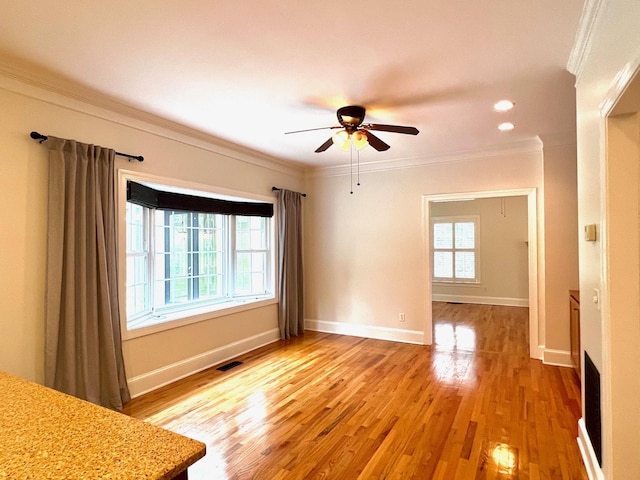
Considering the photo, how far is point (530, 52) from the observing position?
2307 mm

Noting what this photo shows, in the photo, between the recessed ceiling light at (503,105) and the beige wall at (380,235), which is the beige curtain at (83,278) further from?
the recessed ceiling light at (503,105)

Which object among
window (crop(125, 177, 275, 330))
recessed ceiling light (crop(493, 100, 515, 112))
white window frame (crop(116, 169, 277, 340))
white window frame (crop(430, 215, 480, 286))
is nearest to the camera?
recessed ceiling light (crop(493, 100, 515, 112))

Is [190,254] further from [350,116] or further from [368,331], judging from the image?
[368,331]

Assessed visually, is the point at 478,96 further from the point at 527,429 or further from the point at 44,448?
the point at 44,448

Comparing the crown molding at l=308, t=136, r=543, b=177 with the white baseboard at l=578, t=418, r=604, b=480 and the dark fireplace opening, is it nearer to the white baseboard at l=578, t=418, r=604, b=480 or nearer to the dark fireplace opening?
the dark fireplace opening

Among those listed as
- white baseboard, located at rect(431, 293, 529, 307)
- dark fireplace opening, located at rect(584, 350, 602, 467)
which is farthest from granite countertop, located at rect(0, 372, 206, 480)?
white baseboard, located at rect(431, 293, 529, 307)

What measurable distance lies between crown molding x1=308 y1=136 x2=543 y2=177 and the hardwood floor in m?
2.57

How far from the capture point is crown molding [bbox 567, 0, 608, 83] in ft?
5.89

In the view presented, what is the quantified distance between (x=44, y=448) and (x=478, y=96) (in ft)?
11.3

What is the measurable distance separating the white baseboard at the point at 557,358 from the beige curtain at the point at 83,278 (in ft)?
14.8

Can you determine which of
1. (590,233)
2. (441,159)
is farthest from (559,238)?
(590,233)

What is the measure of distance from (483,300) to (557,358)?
4.20m

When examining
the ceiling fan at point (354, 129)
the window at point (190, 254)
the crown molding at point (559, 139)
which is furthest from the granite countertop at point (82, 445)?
the crown molding at point (559, 139)

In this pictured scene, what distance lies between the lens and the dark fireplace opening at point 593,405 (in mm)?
1984
